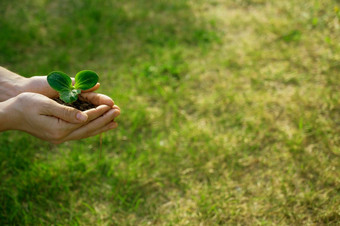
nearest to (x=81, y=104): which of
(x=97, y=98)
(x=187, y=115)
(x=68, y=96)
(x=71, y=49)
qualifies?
(x=97, y=98)

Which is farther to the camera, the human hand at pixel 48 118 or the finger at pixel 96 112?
the finger at pixel 96 112

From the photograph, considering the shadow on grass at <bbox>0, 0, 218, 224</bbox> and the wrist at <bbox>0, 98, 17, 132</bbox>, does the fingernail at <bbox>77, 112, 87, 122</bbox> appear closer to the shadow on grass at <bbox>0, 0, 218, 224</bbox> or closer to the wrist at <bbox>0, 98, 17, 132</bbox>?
the wrist at <bbox>0, 98, 17, 132</bbox>

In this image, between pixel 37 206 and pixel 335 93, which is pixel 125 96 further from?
pixel 335 93

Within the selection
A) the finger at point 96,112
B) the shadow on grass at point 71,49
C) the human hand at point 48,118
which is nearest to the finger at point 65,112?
the human hand at point 48,118

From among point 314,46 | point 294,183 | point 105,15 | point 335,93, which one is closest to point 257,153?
point 294,183

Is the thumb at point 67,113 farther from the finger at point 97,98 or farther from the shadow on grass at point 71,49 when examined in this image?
the shadow on grass at point 71,49

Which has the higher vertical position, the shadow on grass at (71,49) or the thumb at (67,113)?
the thumb at (67,113)
